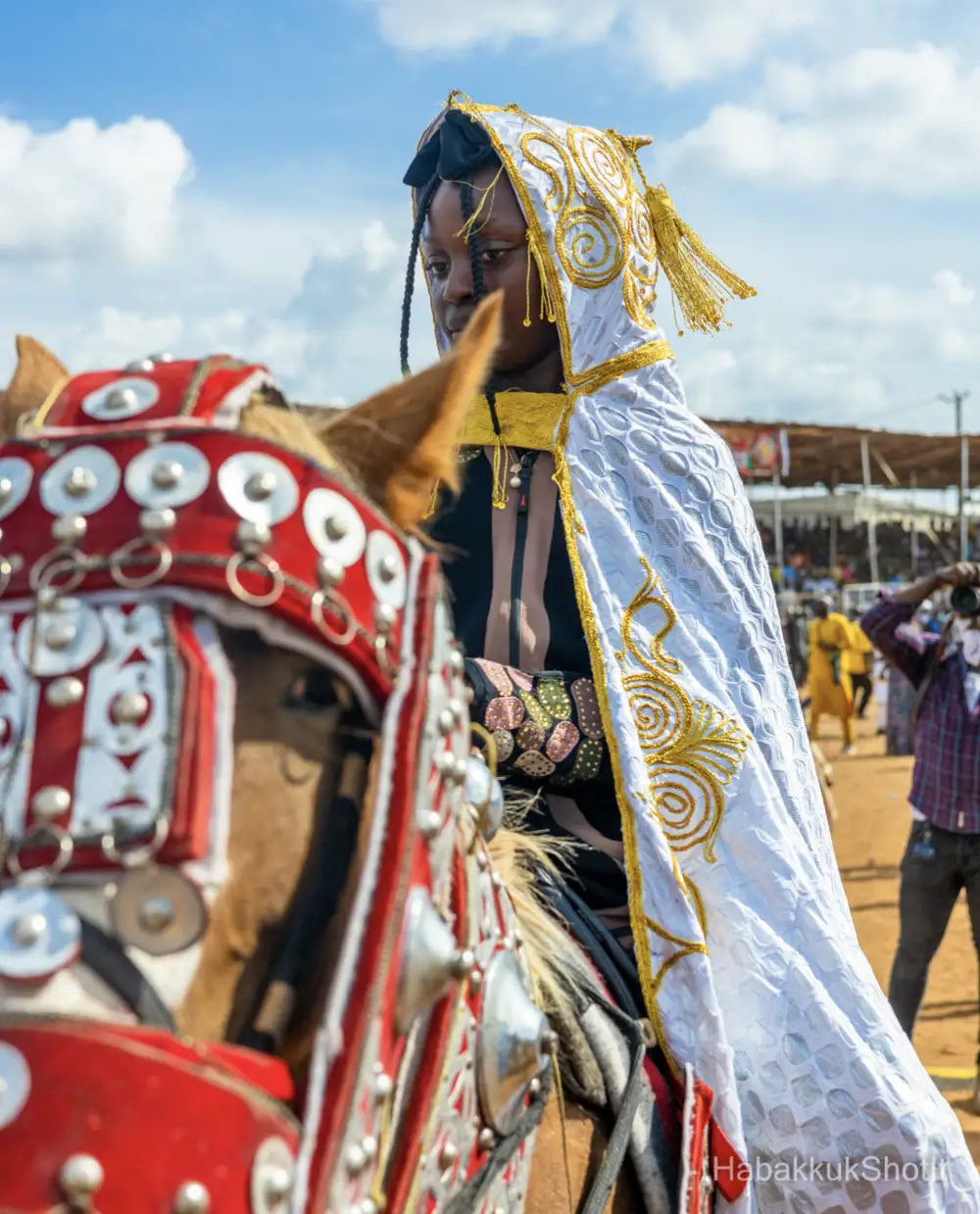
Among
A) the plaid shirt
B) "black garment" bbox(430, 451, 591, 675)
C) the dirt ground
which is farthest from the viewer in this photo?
the dirt ground

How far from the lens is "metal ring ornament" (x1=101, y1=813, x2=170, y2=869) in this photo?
2.61 feet

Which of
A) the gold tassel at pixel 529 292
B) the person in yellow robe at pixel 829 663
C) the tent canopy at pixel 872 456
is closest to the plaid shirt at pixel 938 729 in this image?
the gold tassel at pixel 529 292

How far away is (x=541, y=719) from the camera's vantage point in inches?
72.6

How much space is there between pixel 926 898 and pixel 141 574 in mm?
5457

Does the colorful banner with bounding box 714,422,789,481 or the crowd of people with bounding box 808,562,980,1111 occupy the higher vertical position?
the colorful banner with bounding box 714,422,789,481

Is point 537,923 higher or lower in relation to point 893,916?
higher

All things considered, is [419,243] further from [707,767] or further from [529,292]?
[707,767]

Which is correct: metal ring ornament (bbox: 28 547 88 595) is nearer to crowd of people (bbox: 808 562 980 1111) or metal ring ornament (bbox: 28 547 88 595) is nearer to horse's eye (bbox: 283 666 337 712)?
horse's eye (bbox: 283 666 337 712)

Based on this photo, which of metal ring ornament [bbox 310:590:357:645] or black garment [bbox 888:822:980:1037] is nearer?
metal ring ornament [bbox 310:590:357:645]

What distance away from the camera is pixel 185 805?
816 mm

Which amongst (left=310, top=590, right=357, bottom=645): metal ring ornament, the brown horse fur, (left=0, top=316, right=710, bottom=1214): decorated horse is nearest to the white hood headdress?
the brown horse fur

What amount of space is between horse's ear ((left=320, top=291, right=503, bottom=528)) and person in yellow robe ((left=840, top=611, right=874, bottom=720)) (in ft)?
45.7

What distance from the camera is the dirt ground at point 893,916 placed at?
255 inches

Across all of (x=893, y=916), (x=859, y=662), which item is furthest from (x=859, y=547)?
(x=893, y=916)
